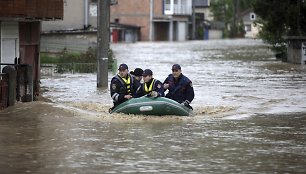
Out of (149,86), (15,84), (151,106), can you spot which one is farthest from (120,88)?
(15,84)

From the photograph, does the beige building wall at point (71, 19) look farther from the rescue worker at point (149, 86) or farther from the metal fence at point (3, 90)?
the rescue worker at point (149, 86)

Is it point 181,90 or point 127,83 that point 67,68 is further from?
point 181,90

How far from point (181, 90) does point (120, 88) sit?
5.04 ft

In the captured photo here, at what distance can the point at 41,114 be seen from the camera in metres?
19.7

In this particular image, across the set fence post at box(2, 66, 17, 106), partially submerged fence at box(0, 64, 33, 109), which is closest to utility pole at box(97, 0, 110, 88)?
partially submerged fence at box(0, 64, 33, 109)

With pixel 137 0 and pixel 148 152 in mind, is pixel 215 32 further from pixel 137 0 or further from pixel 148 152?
pixel 148 152

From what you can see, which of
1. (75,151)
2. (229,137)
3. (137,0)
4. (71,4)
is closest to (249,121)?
(229,137)

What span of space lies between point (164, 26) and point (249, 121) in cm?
9319

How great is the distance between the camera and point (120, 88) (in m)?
19.4

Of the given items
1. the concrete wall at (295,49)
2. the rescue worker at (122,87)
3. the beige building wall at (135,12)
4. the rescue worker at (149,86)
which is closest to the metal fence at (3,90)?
the rescue worker at (122,87)

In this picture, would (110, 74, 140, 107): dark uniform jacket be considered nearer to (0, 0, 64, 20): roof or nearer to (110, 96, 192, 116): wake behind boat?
(110, 96, 192, 116): wake behind boat

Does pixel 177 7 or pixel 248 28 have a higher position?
pixel 177 7

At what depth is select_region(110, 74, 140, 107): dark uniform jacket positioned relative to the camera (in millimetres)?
19312

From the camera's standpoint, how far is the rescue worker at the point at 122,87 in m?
19.3
